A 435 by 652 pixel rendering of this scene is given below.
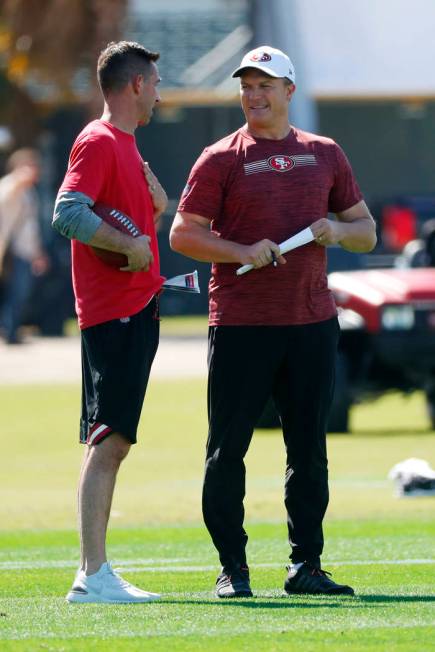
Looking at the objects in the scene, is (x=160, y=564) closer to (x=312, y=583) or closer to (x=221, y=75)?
(x=312, y=583)

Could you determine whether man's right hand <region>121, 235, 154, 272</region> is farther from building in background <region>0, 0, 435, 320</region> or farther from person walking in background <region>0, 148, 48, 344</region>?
person walking in background <region>0, 148, 48, 344</region>

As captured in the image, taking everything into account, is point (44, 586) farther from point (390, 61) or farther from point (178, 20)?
point (178, 20)

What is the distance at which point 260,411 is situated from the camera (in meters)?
7.29

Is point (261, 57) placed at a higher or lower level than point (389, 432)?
higher

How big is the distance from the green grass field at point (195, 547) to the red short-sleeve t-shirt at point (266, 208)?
112 cm

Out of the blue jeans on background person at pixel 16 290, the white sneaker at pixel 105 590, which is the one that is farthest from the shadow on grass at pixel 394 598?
the blue jeans on background person at pixel 16 290

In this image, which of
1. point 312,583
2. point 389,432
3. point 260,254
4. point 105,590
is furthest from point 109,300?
point 389,432

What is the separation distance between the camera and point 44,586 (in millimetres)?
7621

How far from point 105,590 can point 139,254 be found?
126 centimetres

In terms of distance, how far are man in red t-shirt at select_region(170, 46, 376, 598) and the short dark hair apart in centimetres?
39

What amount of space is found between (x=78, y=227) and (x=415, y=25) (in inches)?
637

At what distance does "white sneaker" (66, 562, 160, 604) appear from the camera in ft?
23.1

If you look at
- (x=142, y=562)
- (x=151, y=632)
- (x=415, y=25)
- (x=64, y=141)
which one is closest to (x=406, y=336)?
(x=142, y=562)

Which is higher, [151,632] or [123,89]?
[123,89]
